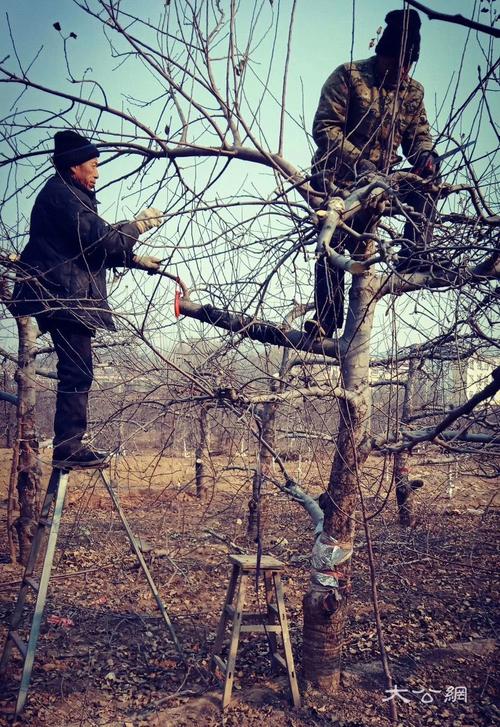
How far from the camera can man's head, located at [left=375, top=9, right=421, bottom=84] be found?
3.39 m

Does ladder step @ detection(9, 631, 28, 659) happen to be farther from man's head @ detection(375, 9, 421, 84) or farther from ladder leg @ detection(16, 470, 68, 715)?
man's head @ detection(375, 9, 421, 84)

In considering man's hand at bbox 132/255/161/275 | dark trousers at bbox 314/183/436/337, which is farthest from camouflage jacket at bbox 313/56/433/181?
man's hand at bbox 132/255/161/275

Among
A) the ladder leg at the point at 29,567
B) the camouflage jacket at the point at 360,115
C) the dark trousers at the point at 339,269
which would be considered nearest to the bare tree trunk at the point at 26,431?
the ladder leg at the point at 29,567

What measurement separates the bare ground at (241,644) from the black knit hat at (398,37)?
2.57 m

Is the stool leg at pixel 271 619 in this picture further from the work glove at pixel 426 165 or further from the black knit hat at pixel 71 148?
the black knit hat at pixel 71 148

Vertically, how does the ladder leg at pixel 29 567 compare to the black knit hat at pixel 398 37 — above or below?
below

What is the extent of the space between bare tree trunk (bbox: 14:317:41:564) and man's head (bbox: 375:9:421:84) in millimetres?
5301

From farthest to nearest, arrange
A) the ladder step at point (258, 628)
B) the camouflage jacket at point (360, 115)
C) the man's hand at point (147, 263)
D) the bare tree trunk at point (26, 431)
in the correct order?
the bare tree trunk at point (26, 431), the ladder step at point (258, 628), the camouflage jacket at point (360, 115), the man's hand at point (147, 263)

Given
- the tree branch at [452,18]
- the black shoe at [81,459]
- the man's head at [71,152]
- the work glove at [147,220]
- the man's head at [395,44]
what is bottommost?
the black shoe at [81,459]

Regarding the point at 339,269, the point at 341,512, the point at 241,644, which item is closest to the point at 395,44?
the point at 339,269

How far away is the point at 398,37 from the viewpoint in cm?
354

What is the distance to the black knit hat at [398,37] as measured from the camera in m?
3.39

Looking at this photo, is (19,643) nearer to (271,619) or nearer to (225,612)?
(225,612)

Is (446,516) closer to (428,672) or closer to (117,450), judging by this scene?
(428,672)
